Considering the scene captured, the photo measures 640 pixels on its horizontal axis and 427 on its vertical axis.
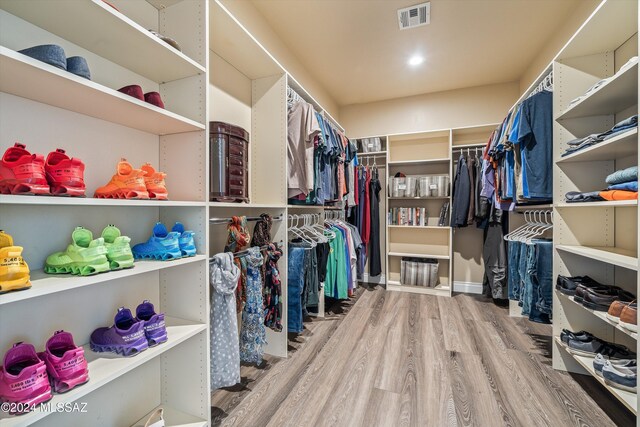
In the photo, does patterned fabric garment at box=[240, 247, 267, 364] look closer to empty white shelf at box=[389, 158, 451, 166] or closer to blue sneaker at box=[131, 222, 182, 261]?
blue sneaker at box=[131, 222, 182, 261]

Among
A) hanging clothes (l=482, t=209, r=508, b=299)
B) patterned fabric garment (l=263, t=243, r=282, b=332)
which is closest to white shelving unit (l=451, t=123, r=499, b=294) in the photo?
hanging clothes (l=482, t=209, r=508, b=299)

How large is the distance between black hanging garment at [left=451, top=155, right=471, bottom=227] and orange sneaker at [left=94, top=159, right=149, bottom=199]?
3393 mm

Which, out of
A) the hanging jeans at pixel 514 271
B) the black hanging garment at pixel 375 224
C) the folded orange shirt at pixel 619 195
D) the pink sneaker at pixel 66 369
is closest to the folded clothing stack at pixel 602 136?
the folded orange shirt at pixel 619 195

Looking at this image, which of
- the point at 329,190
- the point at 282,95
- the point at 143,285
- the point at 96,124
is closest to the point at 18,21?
the point at 96,124

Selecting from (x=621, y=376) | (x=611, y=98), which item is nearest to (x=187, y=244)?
(x=621, y=376)

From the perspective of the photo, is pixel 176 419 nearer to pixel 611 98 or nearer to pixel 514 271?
pixel 514 271

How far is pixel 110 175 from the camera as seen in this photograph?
4.19 feet

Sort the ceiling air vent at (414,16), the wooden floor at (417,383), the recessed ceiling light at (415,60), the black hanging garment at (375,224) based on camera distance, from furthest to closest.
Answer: the black hanging garment at (375,224) → the recessed ceiling light at (415,60) → the ceiling air vent at (414,16) → the wooden floor at (417,383)

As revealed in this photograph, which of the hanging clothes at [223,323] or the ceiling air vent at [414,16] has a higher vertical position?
the ceiling air vent at [414,16]

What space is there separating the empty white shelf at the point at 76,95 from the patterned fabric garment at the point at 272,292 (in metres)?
0.96

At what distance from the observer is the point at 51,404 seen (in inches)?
32.6

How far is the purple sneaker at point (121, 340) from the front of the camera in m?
1.10

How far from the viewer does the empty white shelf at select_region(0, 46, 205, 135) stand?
79 cm

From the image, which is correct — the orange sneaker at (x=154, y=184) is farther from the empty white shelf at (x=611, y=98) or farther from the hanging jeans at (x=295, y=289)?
the empty white shelf at (x=611, y=98)
